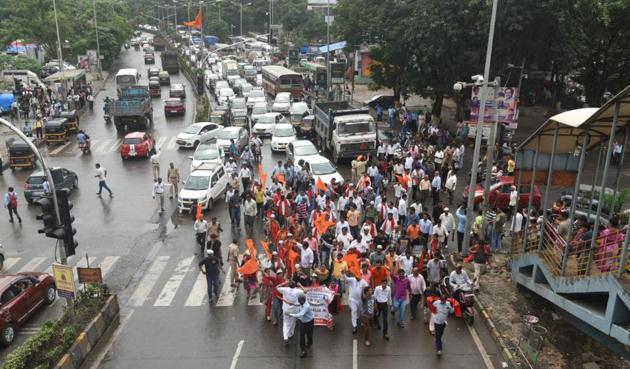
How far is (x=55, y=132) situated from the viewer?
1328 inches

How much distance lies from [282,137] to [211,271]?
18.7 meters

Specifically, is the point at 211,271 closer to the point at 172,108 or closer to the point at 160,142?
the point at 160,142

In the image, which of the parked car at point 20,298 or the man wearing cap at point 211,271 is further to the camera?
the man wearing cap at point 211,271

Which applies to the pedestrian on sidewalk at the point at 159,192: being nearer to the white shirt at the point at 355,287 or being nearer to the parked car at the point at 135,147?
the parked car at the point at 135,147

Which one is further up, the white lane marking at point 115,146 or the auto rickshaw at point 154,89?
the auto rickshaw at point 154,89

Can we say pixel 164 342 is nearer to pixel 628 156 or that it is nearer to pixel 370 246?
pixel 370 246

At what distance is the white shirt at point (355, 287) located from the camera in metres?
11.9

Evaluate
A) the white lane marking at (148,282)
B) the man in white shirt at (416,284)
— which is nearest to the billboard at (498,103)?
the man in white shirt at (416,284)

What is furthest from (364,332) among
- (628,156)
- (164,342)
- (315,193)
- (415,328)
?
(628,156)

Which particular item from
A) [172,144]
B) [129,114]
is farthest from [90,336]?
[129,114]

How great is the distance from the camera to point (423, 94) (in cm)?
3566

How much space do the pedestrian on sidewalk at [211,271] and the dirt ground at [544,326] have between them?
261 inches

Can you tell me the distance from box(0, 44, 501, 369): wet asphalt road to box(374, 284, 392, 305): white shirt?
102 cm

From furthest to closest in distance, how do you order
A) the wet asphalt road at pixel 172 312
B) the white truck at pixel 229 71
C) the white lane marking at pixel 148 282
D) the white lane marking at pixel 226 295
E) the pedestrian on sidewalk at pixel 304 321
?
the white truck at pixel 229 71 < the white lane marking at pixel 148 282 < the white lane marking at pixel 226 295 < the wet asphalt road at pixel 172 312 < the pedestrian on sidewalk at pixel 304 321
